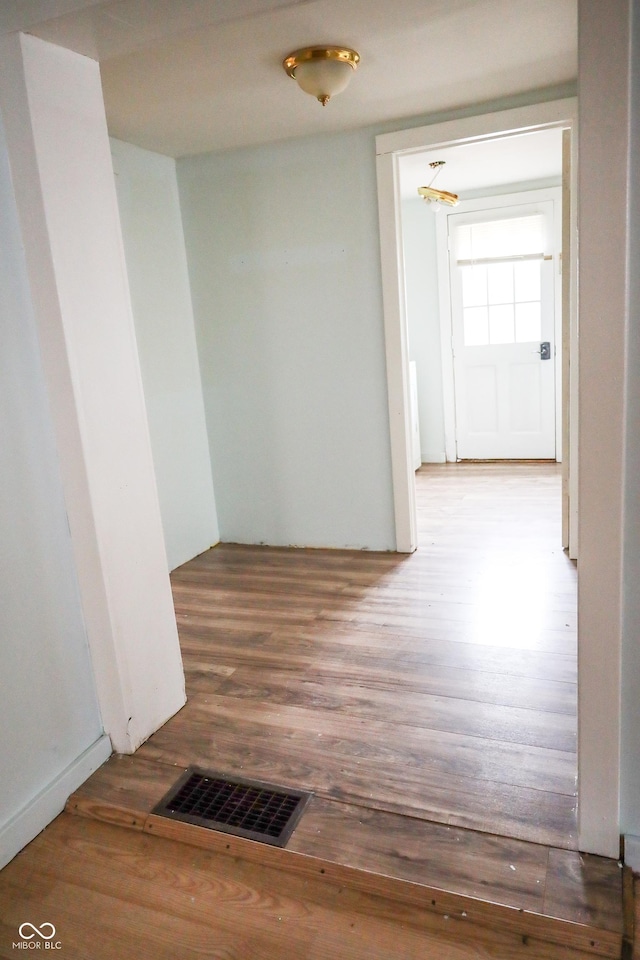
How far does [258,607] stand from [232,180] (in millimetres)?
2345

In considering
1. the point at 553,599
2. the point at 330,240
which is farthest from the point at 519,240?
the point at 553,599

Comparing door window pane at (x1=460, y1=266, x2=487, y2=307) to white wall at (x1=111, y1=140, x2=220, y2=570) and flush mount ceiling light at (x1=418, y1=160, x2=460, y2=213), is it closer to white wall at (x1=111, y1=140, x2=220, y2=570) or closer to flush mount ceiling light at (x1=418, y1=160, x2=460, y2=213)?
flush mount ceiling light at (x1=418, y1=160, x2=460, y2=213)

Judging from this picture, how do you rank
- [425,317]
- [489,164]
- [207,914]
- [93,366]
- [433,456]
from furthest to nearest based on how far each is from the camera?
[433,456] → [425,317] → [489,164] → [93,366] → [207,914]

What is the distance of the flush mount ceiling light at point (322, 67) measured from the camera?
2.31 m

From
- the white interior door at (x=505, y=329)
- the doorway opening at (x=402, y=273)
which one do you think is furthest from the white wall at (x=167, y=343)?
the white interior door at (x=505, y=329)

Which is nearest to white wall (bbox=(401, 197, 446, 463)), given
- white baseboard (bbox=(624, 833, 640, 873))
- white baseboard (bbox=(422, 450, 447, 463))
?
white baseboard (bbox=(422, 450, 447, 463))

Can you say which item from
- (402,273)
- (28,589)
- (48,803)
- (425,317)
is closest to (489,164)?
(425,317)

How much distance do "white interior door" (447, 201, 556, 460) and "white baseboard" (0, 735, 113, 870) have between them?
176 inches

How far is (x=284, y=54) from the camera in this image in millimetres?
2340

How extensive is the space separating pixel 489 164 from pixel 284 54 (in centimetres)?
252

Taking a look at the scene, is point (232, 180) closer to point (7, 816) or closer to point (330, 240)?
point (330, 240)

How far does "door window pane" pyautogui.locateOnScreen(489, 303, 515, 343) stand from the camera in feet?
17.9

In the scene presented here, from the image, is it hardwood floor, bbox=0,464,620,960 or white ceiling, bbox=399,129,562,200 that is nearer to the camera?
hardwood floor, bbox=0,464,620,960

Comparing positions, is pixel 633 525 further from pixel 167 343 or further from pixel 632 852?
pixel 167 343
